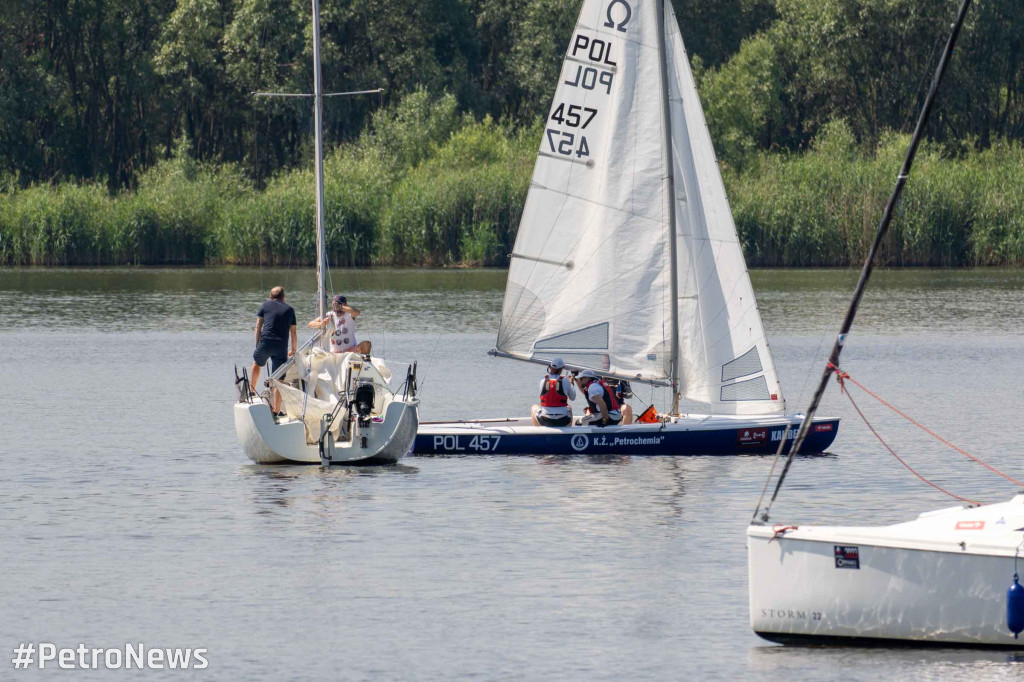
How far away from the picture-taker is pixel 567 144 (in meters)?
28.5

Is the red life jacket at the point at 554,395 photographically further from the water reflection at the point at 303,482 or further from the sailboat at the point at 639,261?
the water reflection at the point at 303,482

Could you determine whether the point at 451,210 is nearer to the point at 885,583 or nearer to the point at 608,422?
the point at 608,422

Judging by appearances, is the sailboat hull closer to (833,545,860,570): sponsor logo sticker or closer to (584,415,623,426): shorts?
(584,415,623,426): shorts

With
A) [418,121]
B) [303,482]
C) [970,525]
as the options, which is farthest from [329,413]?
[418,121]

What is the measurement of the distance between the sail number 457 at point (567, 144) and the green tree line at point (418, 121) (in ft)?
166

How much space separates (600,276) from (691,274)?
4.94ft

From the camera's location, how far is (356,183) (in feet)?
277

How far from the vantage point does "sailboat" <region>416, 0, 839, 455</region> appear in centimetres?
2755

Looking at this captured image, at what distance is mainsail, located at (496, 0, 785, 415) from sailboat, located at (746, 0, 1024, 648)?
1248cm

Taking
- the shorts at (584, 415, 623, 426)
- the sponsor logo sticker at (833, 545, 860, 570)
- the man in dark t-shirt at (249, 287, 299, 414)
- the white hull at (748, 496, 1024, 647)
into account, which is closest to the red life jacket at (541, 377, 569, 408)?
the shorts at (584, 415, 623, 426)

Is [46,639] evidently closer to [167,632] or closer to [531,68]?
[167,632]

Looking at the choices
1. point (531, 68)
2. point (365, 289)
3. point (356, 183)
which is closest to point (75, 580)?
point (365, 289)

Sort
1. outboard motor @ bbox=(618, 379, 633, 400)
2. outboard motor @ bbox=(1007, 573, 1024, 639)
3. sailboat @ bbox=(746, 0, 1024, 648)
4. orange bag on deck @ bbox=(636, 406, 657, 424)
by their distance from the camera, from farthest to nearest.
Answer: outboard motor @ bbox=(618, 379, 633, 400), orange bag on deck @ bbox=(636, 406, 657, 424), sailboat @ bbox=(746, 0, 1024, 648), outboard motor @ bbox=(1007, 573, 1024, 639)

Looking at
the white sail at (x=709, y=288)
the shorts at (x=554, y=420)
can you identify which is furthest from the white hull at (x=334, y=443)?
the white sail at (x=709, y=288)
